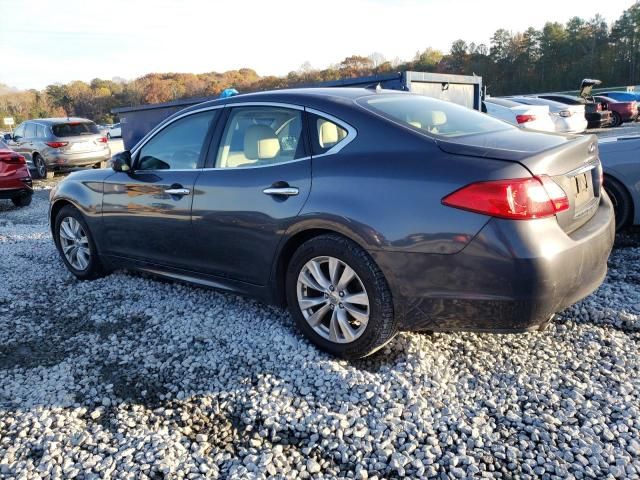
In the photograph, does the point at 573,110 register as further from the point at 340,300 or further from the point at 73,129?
the point at 73,129

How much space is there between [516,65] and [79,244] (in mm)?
67801

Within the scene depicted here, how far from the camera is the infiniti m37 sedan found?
254cm

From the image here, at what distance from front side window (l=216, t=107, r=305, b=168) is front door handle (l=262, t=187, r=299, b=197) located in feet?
0.65

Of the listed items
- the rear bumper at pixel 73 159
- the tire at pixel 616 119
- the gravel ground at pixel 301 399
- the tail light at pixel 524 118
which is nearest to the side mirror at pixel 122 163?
the gravel ground at pixel 301 399

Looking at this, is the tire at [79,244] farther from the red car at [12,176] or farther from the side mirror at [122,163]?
the red car at [12,176]

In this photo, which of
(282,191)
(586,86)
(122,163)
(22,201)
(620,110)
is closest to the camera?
(282,191)

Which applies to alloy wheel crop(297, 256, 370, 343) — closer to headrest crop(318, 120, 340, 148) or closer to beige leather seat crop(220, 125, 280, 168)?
headrest crop(318, 120, 340, 148)

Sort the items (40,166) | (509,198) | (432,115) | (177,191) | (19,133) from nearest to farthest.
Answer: (509,198) → (432,115) → (177,191) → (40,166) → (19,133)

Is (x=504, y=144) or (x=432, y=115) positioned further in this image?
(x=432, y=115)

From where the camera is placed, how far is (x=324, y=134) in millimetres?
3148

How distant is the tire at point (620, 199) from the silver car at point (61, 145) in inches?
495

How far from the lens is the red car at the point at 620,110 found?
19.9 m

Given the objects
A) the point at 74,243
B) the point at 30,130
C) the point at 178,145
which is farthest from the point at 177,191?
the point at 30,130

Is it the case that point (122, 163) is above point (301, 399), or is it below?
above
